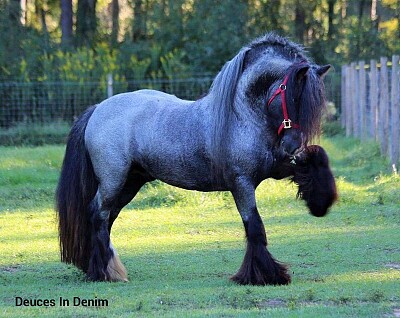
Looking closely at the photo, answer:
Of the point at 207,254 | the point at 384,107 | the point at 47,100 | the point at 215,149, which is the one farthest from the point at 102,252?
the point at 47,100

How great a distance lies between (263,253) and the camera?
816 centimetres

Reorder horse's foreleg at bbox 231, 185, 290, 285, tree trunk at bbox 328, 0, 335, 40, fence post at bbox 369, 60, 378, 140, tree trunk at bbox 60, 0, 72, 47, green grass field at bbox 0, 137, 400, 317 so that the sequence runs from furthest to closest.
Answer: tree trunk at bbox 328, 0, 335, 40 < tree trunk at bbox 60, 0, 72, 47 < fence post at bbox 369, 60, 378, 140 < horse's foreleg at bbox 231, 185, 290, 285 < green grass field at bbox 0, 137, 400, 317

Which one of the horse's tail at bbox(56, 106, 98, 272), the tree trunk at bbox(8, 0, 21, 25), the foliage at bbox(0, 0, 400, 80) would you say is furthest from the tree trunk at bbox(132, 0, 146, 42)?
the horse's tail at bbox(56, 106, 98, 272)

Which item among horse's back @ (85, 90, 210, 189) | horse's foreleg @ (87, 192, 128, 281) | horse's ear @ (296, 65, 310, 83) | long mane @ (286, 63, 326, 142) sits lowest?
horse's foreleg @ (87, 192, 128, 281)

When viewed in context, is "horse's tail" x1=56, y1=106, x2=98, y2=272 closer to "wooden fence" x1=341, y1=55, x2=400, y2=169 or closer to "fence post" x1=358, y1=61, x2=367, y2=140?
"wooden fence" x1=341, y1=55, x2=400, y2=169

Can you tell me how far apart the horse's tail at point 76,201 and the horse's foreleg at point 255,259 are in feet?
5.31

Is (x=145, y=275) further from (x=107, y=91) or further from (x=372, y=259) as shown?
(x=107, y=91)

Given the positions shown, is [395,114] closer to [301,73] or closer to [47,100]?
[301,73]

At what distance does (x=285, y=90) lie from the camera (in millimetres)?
8195

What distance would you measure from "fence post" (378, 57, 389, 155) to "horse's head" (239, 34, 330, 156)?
10.1 metres

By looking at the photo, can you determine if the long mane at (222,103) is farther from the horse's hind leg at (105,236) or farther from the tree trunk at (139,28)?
the tree trunk at (139,28)

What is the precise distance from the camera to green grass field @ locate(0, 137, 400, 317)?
23.9 ft

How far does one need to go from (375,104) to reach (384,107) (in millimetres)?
1717

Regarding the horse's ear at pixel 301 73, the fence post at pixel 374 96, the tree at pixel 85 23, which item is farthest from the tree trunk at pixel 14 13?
the horse's ear at pixel 301 73
